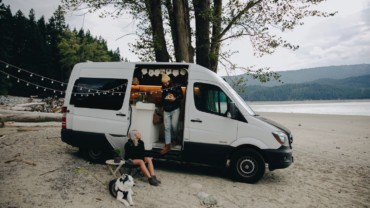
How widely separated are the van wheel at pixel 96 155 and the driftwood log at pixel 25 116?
346 inches

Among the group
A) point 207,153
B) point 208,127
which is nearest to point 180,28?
point 208,127

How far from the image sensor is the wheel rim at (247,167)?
702 centimetres

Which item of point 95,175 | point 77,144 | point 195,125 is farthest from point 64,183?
point 195,125

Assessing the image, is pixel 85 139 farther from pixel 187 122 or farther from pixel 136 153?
pixel 187 122

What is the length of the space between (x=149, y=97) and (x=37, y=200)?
4799 millimetres

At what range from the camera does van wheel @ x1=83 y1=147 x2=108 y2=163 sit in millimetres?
7816

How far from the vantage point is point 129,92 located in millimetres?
7695

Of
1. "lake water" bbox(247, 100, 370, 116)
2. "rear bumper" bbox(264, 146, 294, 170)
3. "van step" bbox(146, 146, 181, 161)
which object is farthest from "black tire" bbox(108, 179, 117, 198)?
"lake water" bbox(247, 100, 370, 116)

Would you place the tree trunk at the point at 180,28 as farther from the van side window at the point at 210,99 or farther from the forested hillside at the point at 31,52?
the forested hillside at the point at 31,52

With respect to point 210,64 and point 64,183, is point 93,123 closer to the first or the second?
point 64,183

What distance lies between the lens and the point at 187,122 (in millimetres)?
7305

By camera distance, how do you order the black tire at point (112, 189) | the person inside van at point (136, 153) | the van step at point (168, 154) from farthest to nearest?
the van step at point (168, 154), the person inside van at point (136, 153), the black tire at point (112, 189)

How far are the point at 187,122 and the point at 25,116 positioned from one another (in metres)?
12.0

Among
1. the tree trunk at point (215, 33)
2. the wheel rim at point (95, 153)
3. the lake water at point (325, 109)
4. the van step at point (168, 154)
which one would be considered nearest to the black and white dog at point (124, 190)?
the van step at point (168, 154)
